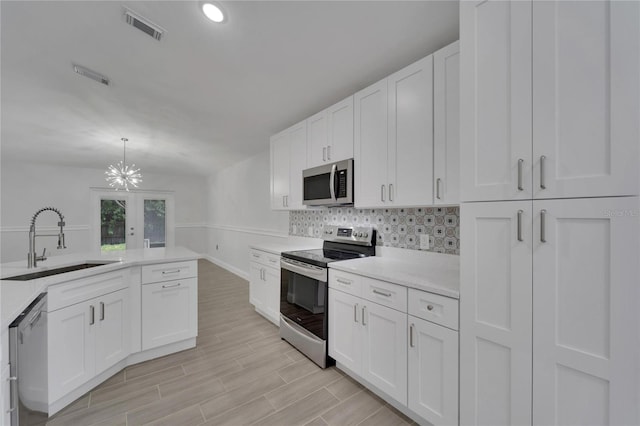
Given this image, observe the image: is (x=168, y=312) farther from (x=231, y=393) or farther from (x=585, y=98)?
(x=585, y=98)

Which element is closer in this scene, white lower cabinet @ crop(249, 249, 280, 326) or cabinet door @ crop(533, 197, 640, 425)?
cabinet door @ crop(533, 197, 640, 425)

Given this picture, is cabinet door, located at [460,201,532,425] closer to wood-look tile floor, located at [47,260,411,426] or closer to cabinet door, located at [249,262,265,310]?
wood-look tile floor, located at [47,260,411,426]

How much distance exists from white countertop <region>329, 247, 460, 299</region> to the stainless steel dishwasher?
177 cm

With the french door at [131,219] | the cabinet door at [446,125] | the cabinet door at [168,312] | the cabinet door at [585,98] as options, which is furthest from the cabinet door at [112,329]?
the french door at [131,219]

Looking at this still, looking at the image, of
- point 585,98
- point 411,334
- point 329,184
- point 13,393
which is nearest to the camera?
point 585,98

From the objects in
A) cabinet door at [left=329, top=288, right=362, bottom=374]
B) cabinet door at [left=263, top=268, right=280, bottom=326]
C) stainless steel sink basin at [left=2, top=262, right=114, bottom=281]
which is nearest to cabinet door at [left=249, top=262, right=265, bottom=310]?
cabinet door at [left=263, top=268, right=280, bottom=326]

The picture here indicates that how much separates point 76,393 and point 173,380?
0.61 m

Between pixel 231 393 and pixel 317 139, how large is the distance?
2401mm

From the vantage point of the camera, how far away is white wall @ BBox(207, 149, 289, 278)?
181 inches

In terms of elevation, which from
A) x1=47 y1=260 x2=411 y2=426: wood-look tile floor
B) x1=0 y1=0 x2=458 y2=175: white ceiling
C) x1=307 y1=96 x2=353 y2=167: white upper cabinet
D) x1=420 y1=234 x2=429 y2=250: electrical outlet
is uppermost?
x1=0 y1=0 x2=458 y2=175: white ceiling

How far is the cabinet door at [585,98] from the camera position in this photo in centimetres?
92

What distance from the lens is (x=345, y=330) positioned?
6.67 ft

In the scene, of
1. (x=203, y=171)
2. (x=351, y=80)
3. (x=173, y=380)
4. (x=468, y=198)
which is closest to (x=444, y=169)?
(x=468, y=198)

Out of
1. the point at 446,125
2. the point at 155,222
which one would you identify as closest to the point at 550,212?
the point at 446,125
